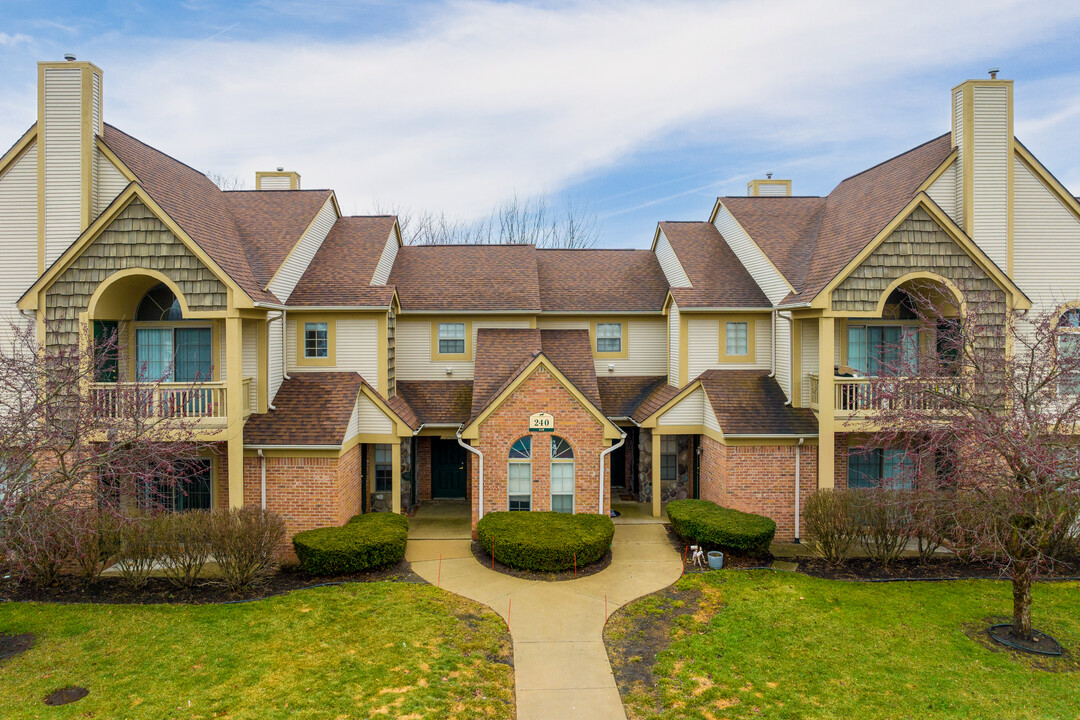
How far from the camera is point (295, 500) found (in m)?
14.3

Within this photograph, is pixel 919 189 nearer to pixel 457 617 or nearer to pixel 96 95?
pixel 457 617

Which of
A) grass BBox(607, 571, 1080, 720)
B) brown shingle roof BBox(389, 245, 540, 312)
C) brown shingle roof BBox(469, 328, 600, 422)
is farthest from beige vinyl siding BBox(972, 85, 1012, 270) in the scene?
brown shingle roof BBox(389, 245, 540, 312)

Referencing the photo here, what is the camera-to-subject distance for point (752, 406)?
16422mm

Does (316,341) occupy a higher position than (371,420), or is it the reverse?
(316,341)

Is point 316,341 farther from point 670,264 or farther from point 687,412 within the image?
point 670,264

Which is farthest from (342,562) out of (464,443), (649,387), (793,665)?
(649,387)

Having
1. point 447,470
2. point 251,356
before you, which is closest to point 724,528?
point 447,470

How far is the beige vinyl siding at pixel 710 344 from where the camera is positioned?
18.0 m

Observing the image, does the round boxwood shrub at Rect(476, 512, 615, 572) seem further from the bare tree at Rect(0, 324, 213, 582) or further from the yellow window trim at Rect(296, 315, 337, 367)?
the bare tree at Rect(0, 324, 213, 582)

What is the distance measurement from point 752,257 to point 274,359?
1442 centimetres

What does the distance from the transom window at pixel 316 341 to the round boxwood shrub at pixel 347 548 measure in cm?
533

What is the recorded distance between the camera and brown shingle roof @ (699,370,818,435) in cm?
1559

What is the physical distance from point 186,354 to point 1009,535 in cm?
1850

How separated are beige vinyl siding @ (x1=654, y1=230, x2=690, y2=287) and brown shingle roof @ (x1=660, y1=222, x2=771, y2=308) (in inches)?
6.2
